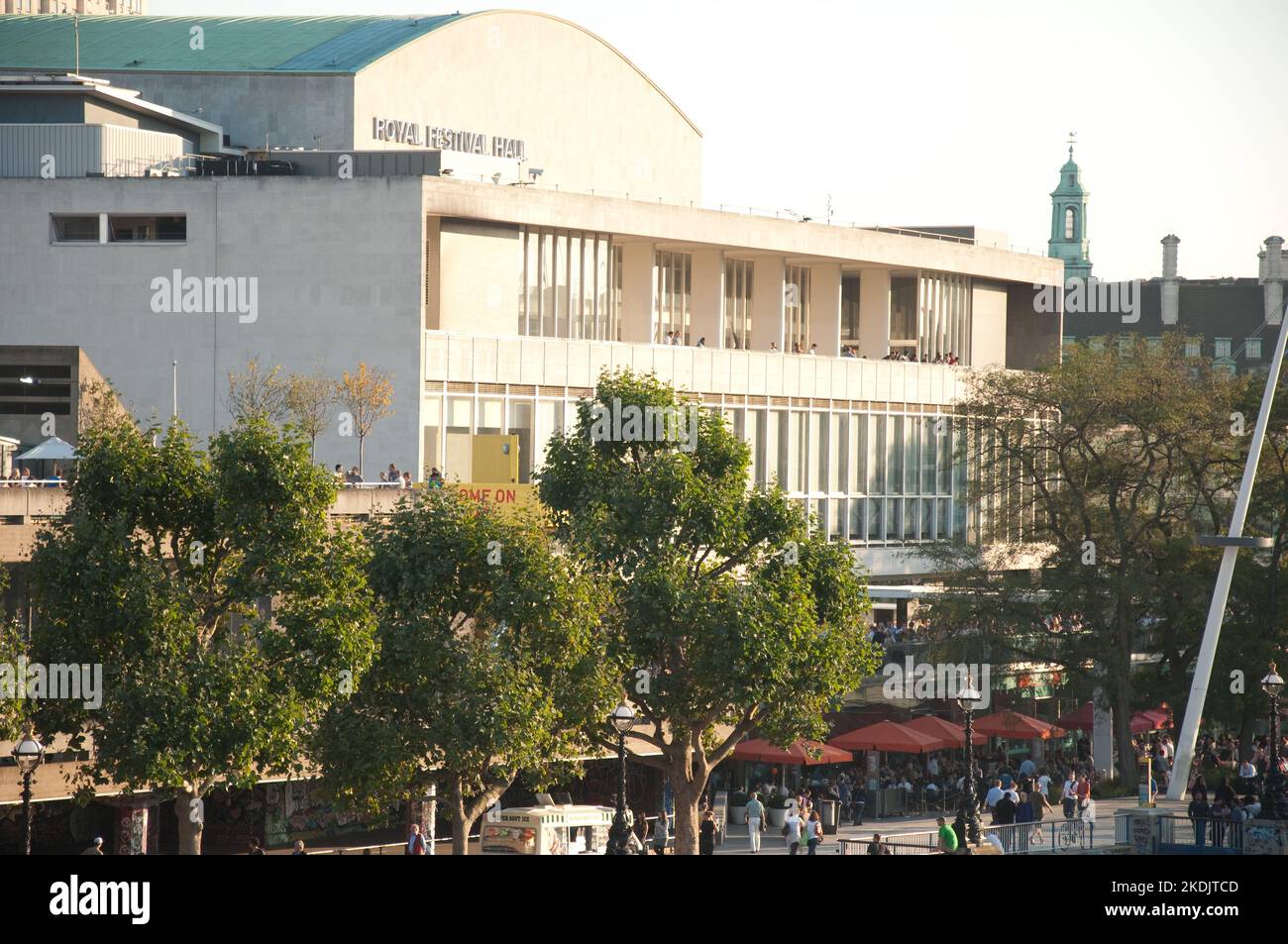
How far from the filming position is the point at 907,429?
74.4 meters

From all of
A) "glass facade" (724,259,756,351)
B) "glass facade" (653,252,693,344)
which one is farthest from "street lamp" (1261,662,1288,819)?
"glass facade" (724,259,756,351)

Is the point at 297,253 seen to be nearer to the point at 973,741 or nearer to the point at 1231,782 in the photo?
the point at 973,741

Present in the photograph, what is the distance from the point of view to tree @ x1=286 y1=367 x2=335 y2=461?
176ft

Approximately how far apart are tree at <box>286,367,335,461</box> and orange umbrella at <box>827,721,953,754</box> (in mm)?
17743

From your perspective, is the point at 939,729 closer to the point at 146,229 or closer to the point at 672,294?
the point at 672,294

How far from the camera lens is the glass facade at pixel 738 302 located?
70.7 m

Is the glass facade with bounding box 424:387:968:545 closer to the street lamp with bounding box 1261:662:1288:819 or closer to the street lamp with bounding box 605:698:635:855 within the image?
the street lamp with bounding box 1261:662:1288:819

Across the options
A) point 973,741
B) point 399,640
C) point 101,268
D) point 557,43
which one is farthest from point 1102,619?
point 557,43

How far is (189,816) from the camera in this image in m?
28.4
